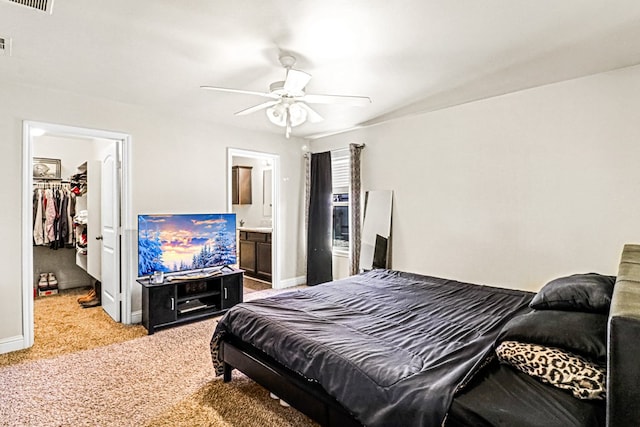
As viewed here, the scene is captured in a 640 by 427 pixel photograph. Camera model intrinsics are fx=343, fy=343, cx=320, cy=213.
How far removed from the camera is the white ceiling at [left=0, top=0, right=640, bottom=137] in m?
2.09

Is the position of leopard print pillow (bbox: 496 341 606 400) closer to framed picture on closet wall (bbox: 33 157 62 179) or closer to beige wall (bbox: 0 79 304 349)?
beige wall (bbox: 0 79 304 349)

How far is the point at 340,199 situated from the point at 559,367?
13.6ft

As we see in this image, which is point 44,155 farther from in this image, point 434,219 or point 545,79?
point 545,79

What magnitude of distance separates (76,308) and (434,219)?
4.64 metres

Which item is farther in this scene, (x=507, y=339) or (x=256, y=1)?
(x=256, y=1)

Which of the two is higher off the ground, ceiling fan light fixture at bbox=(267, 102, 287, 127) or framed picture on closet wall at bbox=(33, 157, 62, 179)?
ceiling fan light fixture at bbox=(267, 102, 287, 127)

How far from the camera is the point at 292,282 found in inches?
221

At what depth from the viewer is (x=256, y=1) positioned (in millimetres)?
1995

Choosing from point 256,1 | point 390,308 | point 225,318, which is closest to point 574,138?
point 390,308

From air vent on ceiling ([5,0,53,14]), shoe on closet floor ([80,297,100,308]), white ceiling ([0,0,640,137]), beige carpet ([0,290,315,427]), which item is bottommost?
beige carpet ([0,290,315,427])

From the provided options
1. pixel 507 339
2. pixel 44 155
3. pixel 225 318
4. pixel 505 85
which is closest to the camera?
pixel 507 339

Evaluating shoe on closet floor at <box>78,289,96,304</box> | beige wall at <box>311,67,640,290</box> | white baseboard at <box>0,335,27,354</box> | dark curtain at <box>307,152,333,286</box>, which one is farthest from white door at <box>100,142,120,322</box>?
beige wall at <box>311,67,640,290</box>

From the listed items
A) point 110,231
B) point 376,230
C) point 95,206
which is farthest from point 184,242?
point 376,230

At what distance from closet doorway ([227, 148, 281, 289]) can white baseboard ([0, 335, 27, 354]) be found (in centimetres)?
252
